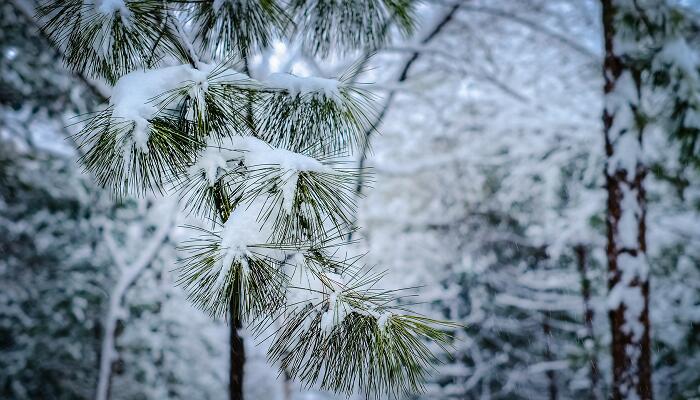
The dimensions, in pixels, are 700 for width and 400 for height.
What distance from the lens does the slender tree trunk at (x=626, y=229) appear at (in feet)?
8.73

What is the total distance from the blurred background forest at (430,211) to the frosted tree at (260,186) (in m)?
1.40

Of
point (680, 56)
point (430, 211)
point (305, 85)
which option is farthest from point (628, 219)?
point (430, 211)

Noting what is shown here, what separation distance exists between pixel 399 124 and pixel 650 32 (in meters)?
3.87

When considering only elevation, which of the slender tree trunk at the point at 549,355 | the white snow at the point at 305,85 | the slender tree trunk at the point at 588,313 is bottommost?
the slender tree trunk at the point at 549,355

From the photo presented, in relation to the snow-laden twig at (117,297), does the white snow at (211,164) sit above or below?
above

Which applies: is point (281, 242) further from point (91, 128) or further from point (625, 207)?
point (625, 207)

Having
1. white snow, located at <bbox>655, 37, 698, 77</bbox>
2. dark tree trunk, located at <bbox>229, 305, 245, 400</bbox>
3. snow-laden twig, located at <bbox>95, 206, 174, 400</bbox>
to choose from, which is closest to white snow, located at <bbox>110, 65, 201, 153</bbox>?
dark tree trunk, located at <bbox>229, 305, 245, 400</bbox>

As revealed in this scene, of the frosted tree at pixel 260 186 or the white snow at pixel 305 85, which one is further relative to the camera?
the white snow at pixel 305 85

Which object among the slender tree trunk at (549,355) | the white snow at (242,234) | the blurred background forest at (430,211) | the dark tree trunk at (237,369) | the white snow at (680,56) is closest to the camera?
the white snow at (242,234)

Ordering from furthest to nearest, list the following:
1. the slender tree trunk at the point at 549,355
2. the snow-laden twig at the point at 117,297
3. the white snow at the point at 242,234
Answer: the slender tree trunk at the point at 549,355
the snow-laden twig at the point at 117,297
the white snow at the point at 242,234

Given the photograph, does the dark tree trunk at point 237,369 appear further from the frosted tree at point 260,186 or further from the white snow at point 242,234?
the white snow at point 242,234

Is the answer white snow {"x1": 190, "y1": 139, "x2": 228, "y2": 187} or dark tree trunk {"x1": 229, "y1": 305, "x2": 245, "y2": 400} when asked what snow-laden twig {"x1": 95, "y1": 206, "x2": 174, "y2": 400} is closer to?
dark tree trunk {"x1": 229, "y1": 305, "x2": 245, "y2": 400}

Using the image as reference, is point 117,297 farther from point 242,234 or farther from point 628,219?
point 628,219

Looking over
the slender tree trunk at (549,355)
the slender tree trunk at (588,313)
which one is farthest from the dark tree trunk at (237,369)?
the slender tree trunk at (549,355)
